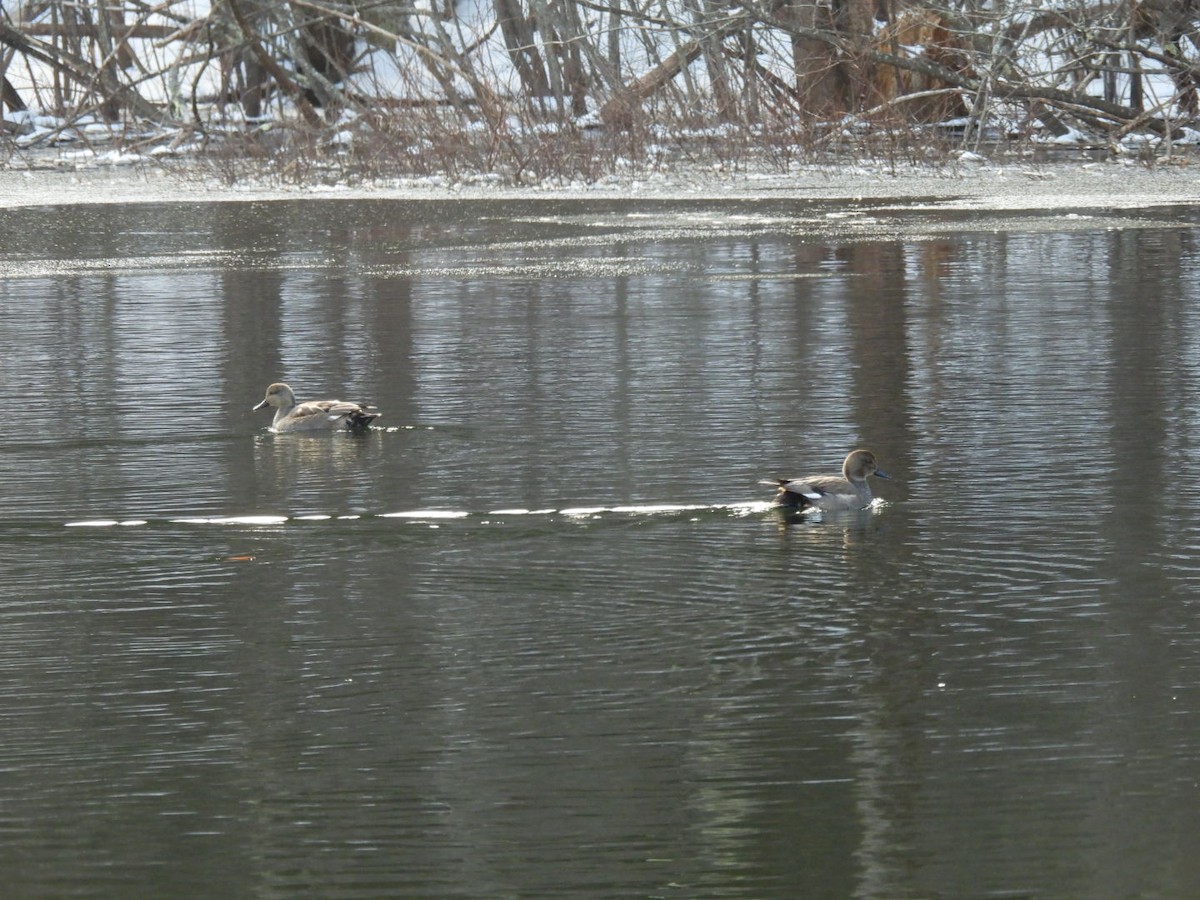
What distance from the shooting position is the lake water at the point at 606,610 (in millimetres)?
4227

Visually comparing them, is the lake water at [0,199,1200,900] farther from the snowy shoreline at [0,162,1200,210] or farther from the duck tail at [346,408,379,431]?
the snowy shoreline at [0,162,1200,210]

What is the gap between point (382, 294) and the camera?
1448 centimetres

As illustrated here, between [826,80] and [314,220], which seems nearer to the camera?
[314,220]

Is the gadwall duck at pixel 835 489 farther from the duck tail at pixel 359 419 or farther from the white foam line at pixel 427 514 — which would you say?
the duck tail at pixel 359 419

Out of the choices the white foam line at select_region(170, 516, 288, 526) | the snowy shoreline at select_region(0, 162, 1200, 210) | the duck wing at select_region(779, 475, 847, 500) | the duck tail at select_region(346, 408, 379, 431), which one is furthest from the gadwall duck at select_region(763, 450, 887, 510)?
the snowy shoreline at select_region(0, 162, 1200, 210)

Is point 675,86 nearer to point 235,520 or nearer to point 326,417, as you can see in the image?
point 326,417

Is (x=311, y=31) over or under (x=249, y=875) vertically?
over

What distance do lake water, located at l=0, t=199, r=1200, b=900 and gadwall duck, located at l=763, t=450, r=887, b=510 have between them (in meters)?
0.10

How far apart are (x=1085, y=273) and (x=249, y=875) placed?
11.6 meters

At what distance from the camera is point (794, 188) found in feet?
78.8

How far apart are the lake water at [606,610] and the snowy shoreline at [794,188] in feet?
31.5

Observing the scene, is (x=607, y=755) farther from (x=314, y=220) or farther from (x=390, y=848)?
(x=314, y=220)

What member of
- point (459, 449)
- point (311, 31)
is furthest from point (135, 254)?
point (311, 31)

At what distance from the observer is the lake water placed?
13.9 feet
